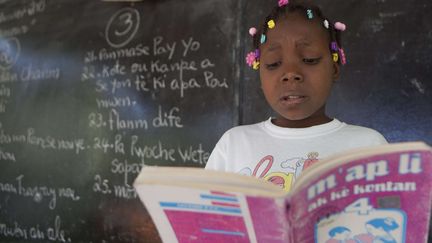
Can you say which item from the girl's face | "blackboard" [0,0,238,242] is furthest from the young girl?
"blackboard" [0,0,238,242]

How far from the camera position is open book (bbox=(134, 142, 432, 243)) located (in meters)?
0.51

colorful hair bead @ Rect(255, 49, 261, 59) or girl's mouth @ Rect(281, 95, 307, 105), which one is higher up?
colorful hair bead @ Rect(255, 49, 261, 59)

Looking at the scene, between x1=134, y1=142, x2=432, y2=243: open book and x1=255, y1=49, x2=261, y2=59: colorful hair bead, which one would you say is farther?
x1=255, y1=49, x2=261, y2=59: colorful hair bead

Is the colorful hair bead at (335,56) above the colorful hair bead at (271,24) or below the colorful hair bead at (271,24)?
below

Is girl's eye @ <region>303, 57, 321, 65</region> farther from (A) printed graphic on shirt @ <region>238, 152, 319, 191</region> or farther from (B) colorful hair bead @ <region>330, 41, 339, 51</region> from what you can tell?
(A) printed graphic on shirt @ <region>238, 152, 319, 191</region>

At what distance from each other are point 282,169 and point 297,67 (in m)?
0.21

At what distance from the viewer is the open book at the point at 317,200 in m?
0.51

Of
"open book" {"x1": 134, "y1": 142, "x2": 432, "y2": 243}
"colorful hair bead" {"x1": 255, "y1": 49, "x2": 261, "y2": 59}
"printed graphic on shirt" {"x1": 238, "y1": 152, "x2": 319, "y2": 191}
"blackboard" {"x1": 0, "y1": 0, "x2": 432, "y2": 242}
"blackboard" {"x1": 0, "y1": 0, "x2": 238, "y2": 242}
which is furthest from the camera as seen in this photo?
"blackboard" {"x1": 0, "y1": 0, "x2": 238, "y2": 242}

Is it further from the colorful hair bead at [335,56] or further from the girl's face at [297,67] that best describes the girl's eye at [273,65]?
the colorful hair bead at [335,56]

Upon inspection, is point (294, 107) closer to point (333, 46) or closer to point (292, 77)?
point (292, 77)

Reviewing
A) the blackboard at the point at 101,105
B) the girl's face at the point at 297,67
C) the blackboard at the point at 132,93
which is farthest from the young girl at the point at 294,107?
the blackboard at the point at 101,105

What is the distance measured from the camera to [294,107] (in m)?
0.89

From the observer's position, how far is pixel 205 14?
1731mm

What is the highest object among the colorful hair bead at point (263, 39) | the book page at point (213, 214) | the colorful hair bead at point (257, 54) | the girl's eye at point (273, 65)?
the colorful hair bead at point (263, 39)
